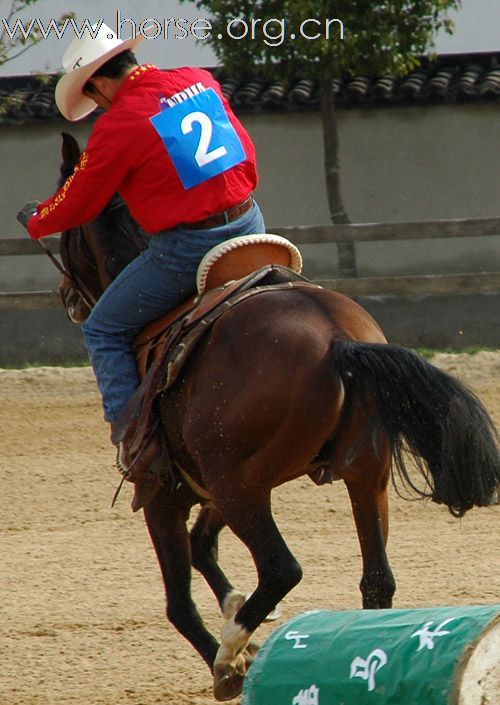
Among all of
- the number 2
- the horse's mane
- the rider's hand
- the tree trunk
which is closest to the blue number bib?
the number 2

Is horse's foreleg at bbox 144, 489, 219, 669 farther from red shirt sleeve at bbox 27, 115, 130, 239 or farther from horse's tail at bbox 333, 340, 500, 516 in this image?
red shirt sleeve at bbox 27, 115, 130, 239

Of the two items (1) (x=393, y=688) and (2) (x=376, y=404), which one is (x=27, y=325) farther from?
(1) (x=393, y=688)

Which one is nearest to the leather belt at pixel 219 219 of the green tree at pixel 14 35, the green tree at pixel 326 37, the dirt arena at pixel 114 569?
the dirt arena at pixel 114 569

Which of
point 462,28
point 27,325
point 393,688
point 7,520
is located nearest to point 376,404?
point 393,688

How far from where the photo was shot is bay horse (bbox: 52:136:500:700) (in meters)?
3.99

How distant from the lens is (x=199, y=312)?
4352 mm

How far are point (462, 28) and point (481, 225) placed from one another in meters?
6.85

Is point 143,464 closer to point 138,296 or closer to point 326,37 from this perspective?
point 138,296

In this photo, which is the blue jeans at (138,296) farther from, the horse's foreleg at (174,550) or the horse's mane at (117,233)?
the horse's foreleg at (174,550)

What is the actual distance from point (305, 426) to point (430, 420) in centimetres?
41

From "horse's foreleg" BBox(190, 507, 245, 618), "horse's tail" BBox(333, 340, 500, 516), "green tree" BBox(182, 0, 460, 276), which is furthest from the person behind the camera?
"green tree" BBox(182, 0, 460, 276)

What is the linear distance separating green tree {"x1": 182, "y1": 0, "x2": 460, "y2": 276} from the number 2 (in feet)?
30.0

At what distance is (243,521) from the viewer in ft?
13.6

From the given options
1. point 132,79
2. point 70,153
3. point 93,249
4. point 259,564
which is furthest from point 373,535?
point 70,153
